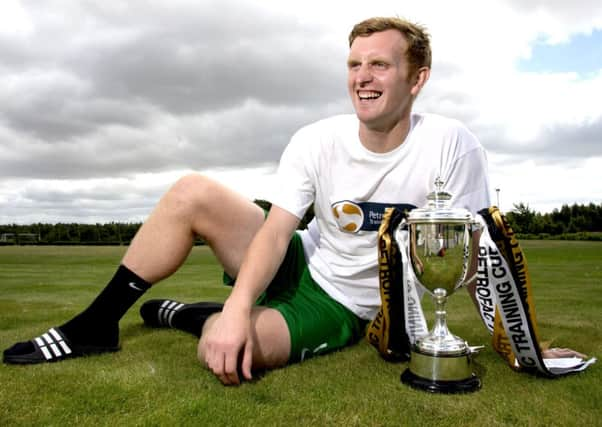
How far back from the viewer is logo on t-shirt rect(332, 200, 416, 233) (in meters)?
2.75

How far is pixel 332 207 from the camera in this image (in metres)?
2.86

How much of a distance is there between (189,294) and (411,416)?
5.25 m

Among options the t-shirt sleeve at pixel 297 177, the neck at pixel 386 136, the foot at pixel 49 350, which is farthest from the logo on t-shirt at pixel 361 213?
the foot at pixel 49 350

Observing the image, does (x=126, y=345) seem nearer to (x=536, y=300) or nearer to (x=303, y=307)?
(x=303, y=307)

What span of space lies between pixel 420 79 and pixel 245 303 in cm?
146

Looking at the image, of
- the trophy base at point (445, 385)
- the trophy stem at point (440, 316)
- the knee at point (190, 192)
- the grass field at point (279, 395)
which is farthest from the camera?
the knee at point (190, 192)

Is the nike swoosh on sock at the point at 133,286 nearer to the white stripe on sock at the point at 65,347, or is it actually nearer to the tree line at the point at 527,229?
the white stripe on sock at the point at 65,347

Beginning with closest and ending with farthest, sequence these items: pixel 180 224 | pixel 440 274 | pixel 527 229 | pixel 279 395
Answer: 1. pixel 279 395
2. pixel 440 274
3. pixel 180 224
4. pixel 527 229

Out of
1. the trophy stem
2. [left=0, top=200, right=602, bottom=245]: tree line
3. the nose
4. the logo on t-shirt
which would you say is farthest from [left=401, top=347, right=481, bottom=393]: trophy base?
[left=0, top=200, right=602, bottom=245]: tree line

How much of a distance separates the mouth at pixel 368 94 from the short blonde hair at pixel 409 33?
0.78 feet

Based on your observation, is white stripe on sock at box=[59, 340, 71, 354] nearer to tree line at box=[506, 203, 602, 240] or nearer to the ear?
the ear

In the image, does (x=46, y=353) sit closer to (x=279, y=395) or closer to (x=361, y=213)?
(x=279, y=395)

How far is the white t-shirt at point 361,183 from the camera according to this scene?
273 centimetres

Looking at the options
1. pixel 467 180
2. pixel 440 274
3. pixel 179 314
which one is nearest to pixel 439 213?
pixel 440 274
